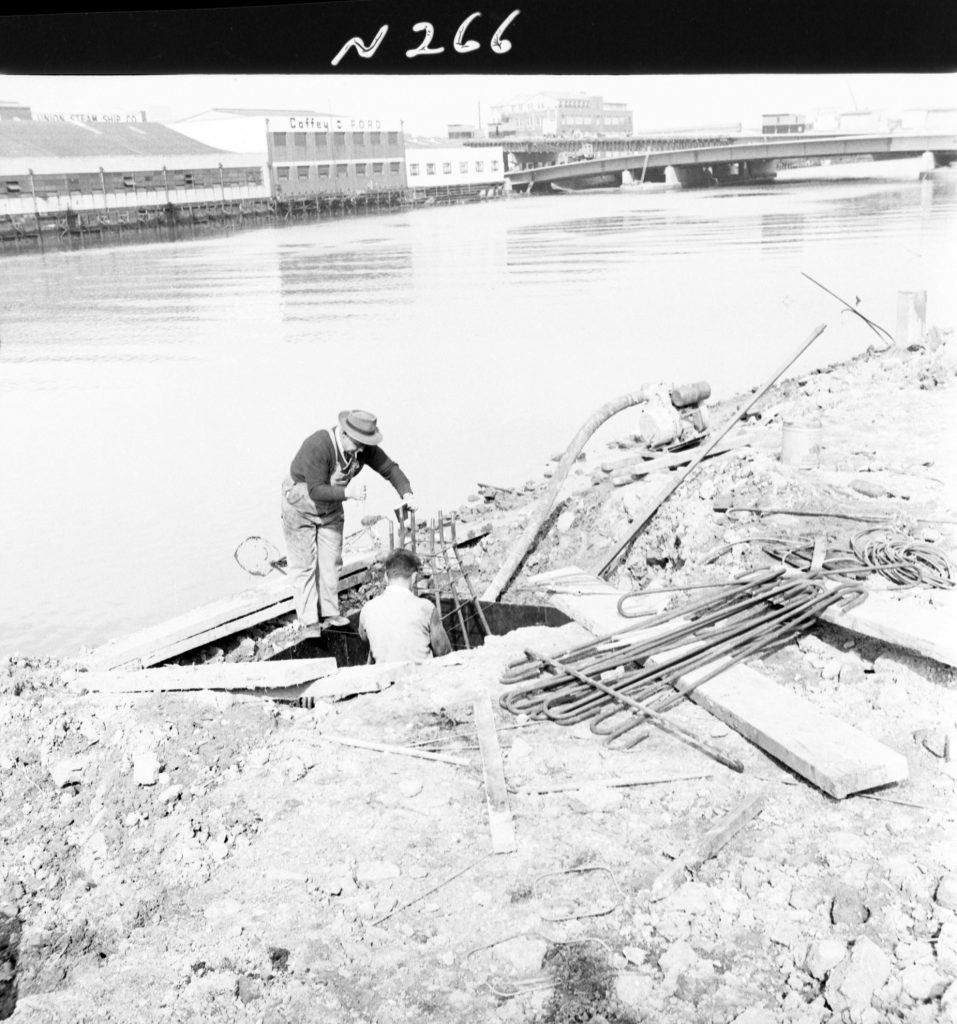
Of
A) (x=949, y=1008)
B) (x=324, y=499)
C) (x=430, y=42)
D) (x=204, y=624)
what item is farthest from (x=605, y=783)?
(x=204, y=624)

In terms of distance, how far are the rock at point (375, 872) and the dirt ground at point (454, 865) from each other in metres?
0.01

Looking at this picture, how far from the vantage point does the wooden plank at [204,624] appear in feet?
21.7

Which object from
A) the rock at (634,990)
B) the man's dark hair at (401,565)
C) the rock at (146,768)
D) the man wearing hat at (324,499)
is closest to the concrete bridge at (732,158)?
the man's dark hair at (401,565)

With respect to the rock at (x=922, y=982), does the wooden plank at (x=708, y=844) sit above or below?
above

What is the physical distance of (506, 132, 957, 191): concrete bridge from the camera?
7.77m

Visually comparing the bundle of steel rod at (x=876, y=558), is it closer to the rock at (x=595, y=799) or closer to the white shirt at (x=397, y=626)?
the rock at (x=595, y=799)

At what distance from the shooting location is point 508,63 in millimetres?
3961

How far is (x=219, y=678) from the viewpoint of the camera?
530 cm

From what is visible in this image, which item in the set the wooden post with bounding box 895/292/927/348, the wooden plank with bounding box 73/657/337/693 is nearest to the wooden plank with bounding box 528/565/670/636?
the wooden plank with bounding box 73/657/337/693

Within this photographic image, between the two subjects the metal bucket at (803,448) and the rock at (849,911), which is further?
the metal bucket at (803,448)

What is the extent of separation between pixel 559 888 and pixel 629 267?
561 inches

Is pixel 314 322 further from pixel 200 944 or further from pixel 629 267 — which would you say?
pixel 200 944

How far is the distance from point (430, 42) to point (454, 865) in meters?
3.28

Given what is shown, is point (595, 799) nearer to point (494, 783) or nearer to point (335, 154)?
point (494, 783)
